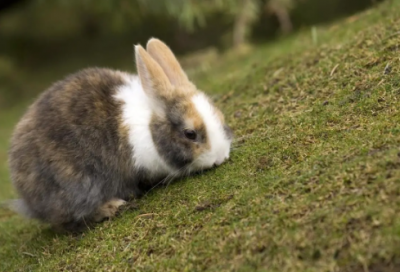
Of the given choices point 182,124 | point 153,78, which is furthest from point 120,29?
point 182,124

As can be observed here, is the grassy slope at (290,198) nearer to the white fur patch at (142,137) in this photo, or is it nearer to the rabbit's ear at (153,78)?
the white fur patch at (142,137)

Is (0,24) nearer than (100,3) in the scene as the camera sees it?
No

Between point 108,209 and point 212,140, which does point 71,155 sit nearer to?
point 108,209

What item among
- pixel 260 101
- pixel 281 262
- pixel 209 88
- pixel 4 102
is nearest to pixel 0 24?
pixel 4 102

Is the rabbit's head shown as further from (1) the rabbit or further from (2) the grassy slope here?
(2) the grassy slope

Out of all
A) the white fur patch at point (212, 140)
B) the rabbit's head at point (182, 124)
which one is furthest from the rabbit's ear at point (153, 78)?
the white fur patch at point (212, 140)

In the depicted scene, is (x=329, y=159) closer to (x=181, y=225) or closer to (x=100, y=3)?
(x=181, y=225)

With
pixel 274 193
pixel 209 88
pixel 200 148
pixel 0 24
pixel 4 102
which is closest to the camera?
pixel 274 193
